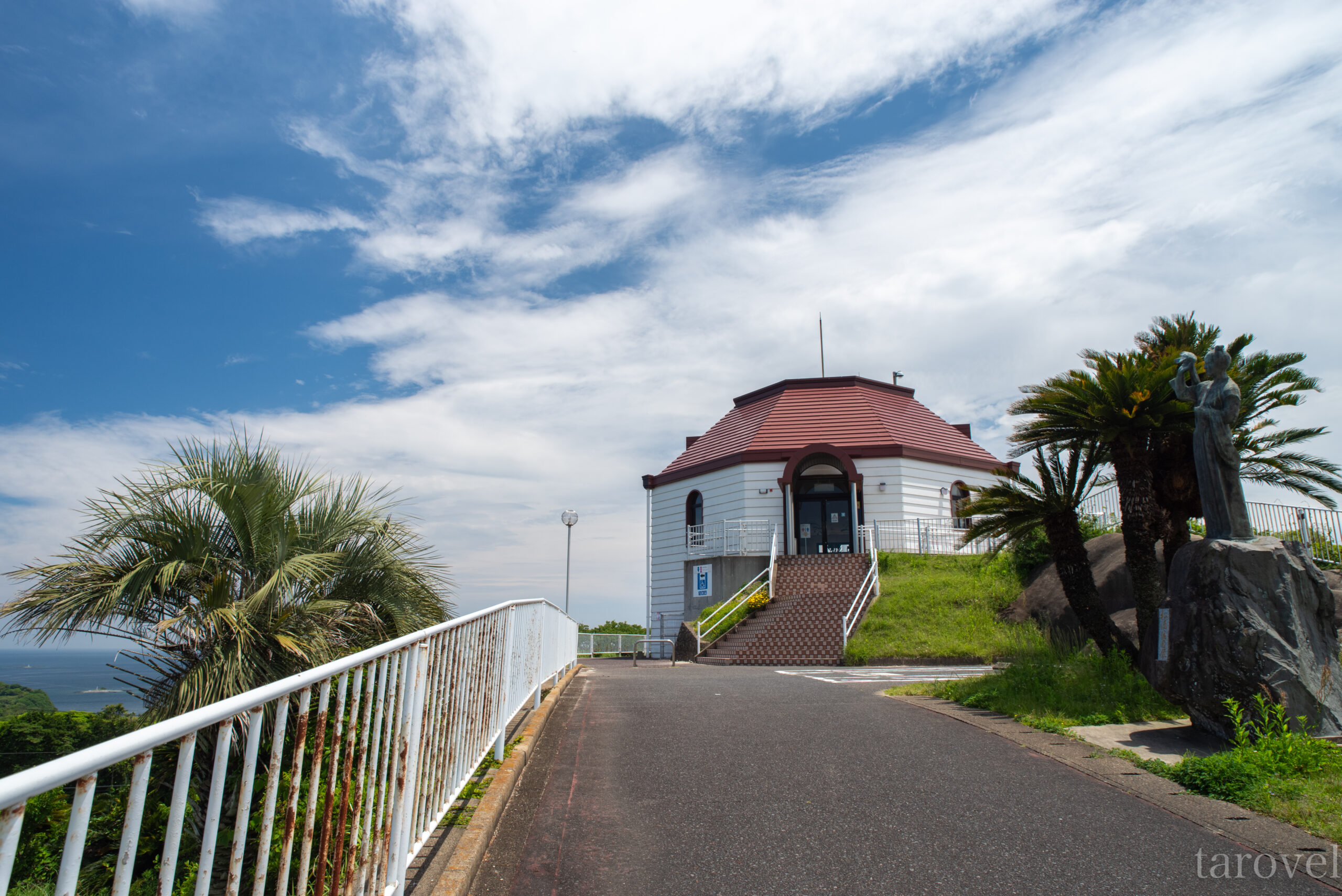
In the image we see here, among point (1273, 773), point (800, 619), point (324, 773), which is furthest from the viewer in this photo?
Answer: point (800, 619)

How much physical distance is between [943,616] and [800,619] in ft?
10.5

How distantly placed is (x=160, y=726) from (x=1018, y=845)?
4.11m

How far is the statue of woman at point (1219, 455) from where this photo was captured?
7281mm

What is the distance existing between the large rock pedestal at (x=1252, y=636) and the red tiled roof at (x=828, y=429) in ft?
57.1

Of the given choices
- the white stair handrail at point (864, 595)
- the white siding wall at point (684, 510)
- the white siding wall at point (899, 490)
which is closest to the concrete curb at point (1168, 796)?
the white stair handrail at point (864, 595)

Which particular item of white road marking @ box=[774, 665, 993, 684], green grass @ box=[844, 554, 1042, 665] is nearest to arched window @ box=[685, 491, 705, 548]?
green grass @ box=[844, 554, 1042, 665]

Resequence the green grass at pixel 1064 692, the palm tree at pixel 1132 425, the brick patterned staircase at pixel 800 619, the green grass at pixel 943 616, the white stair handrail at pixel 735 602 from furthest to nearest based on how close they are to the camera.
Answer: the white stair handrail at pixel 735 602 → the brick patterned staircase at pixel 800 619 → the green grass at pixel 943 616 → the palm tree at pixel 1132 425 → the green grass at pixel 1064 692

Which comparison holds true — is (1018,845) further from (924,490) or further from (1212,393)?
(924,490)

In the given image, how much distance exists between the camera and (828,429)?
25.6m

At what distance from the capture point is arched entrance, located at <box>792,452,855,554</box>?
83.7 ft

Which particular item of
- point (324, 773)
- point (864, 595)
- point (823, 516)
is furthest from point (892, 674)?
point (823, 516)

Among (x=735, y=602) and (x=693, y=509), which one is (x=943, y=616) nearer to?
(x=735, y=602)

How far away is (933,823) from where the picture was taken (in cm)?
454

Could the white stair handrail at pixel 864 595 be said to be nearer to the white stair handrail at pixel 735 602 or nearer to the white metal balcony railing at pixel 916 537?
the white metal balcony railing at pixel 916 537
